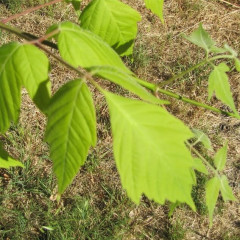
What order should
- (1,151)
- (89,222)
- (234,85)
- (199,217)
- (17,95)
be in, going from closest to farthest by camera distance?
(17,95), (1,151), (89,222), (199,217), (234,85)

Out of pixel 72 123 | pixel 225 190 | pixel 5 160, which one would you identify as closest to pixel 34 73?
pixel 72 123

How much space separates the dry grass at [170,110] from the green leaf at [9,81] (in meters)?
1.74

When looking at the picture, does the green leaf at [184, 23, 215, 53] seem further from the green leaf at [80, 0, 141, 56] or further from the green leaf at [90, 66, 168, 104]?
the green leaf at [90, 66, 168, 104]

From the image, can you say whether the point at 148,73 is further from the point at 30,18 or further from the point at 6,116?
the point at 6,116

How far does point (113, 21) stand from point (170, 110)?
1.96 m

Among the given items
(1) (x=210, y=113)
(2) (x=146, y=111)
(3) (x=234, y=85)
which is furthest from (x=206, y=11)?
(2) (x=146, y=111)

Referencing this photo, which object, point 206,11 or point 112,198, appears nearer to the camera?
point 112,198

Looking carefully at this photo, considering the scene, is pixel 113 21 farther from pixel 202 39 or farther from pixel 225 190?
pixel 225 190

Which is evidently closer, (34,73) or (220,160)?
(34,73)

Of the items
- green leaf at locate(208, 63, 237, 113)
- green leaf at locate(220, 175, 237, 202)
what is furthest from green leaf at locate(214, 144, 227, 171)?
green leaf at locate(208, 63, 237, 113)

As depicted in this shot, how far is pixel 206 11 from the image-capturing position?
12.8ft

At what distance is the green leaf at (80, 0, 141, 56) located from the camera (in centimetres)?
124

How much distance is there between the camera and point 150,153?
69 centimetres

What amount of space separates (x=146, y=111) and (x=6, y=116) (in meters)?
0.37
